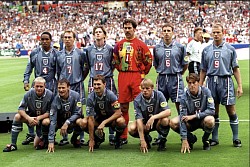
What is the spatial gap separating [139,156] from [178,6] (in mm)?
40150

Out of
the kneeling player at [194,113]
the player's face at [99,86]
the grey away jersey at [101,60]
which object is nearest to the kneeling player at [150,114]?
the kneeling player at [194,113]

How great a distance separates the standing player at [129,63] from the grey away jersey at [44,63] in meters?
0.95

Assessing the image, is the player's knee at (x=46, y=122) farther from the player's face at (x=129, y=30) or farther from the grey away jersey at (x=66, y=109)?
the player's face at (x=129, y=30)

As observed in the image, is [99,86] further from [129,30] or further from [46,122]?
[129,30]

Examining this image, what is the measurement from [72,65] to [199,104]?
2.03 metres

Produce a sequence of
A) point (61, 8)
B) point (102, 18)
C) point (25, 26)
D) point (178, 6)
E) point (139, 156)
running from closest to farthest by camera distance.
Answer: point (139, 156) < point (25, 26) < point (61, 8) < point (102, 18) < point (178, 6)

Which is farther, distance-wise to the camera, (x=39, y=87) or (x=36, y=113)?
(x=36, y=113)

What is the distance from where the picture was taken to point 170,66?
8.71 meters

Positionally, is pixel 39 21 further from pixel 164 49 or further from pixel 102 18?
pixel 164 49

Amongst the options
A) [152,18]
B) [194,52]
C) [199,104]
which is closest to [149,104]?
[199,104]

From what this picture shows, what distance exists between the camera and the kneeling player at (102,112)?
801 cm

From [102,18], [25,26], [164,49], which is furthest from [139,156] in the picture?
[102,18]

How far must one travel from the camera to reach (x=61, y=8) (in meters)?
37.4

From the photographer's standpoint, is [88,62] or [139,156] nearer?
[139,156]
